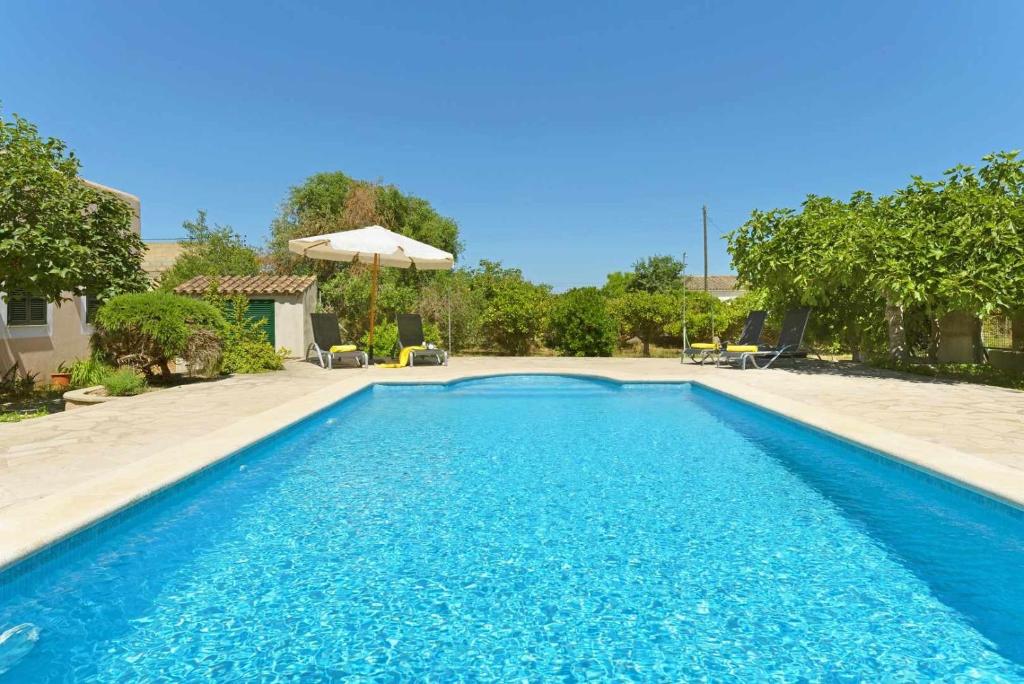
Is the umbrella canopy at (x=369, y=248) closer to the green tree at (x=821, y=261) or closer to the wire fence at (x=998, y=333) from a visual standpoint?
the green tree at (x=821, y=261)

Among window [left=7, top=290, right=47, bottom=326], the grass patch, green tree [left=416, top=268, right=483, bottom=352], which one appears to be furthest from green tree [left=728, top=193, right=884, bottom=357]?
window [left=7, top=290, right=47, bottom=326]

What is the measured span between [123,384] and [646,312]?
47.0ft

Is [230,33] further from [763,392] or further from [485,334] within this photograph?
[763,392]

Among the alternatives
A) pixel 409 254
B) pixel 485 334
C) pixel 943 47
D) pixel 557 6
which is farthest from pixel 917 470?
pixel 557 6

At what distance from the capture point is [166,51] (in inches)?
592

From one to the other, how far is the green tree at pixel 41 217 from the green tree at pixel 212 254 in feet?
A: 59.6

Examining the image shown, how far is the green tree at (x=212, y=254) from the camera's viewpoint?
2847 centimetres

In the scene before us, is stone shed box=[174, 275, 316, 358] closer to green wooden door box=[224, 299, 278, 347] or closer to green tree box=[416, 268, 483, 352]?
green wooden door box=[224, 299, 278, 347]

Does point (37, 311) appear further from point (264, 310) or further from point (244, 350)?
point (264, 310)

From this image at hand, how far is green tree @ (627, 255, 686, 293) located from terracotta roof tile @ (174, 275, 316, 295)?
111 feet

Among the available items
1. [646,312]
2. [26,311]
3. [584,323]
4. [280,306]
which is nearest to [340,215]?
[280,306]

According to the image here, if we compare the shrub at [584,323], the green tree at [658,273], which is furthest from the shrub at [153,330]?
the green tree at [658,273]

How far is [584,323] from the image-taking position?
53.6 ft

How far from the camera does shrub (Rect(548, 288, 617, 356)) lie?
53.3 feet
